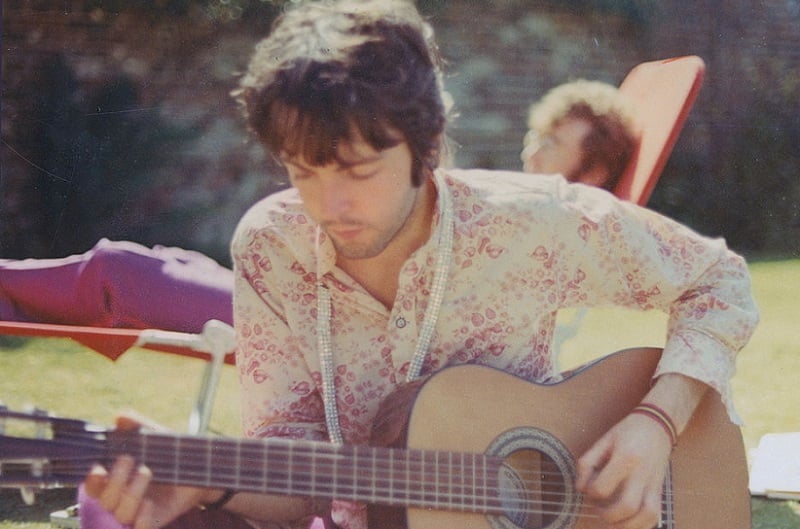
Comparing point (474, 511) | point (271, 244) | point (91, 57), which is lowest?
point (474, 511)

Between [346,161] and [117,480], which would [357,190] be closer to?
[346,161]

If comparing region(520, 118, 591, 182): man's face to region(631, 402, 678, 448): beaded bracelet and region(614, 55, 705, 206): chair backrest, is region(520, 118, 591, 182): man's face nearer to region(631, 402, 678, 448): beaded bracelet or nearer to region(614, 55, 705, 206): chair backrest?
region(614, 55, 705, 206): chair backrest

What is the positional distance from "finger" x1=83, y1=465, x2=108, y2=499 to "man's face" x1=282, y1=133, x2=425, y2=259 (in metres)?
0.48

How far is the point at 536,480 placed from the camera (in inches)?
58.2

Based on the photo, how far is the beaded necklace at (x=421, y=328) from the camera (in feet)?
5.07

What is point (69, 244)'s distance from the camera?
3.57m

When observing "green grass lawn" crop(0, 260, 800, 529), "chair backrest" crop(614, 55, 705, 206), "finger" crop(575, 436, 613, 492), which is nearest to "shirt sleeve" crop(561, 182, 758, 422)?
"finger" crop(575, 436, 613, 492)

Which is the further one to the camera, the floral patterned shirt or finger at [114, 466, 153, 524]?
the floral patterned shirt

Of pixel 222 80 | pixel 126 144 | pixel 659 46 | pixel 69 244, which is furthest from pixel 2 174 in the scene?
pixel 659 46

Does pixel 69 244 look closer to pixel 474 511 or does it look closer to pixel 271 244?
pixel 271 244

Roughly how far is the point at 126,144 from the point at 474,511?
350 cm

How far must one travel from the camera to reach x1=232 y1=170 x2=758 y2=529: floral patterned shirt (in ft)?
5.12

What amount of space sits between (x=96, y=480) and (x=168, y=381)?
7.67ft

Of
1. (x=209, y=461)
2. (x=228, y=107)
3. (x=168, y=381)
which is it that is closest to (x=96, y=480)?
(x=209, y=461)
